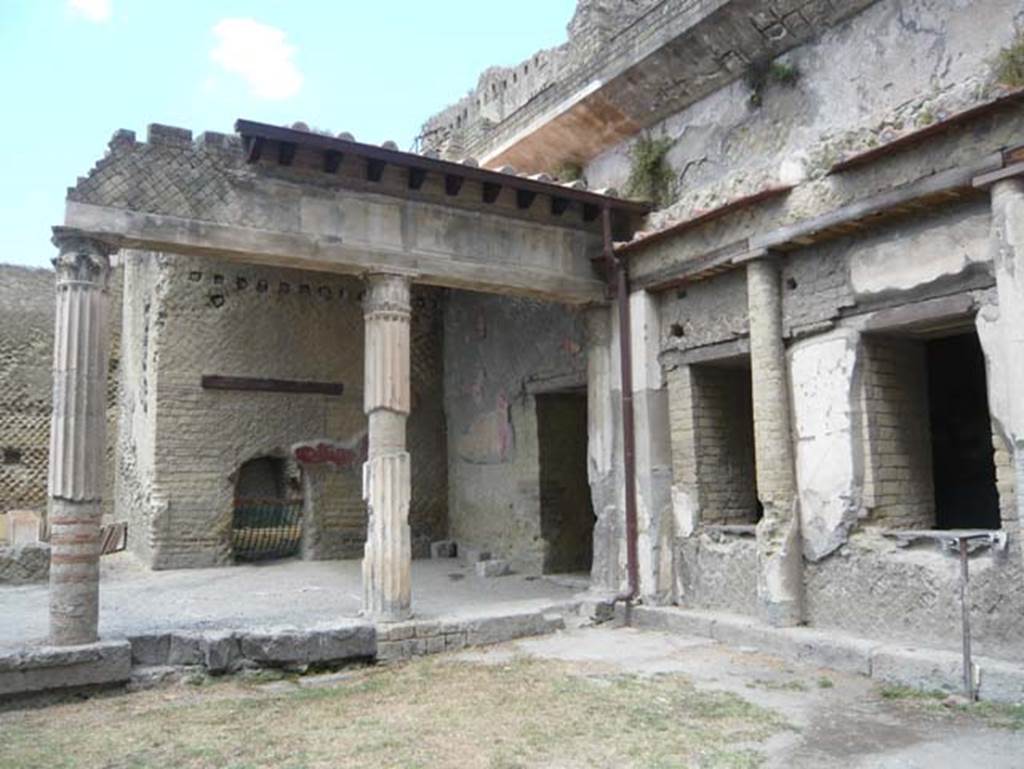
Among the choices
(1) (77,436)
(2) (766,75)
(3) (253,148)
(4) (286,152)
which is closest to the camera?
(1) (77,436)

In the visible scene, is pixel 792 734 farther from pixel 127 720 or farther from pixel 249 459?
pixel 249 459

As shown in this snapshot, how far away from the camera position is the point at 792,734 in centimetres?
482

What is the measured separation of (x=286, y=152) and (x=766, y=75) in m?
4.48

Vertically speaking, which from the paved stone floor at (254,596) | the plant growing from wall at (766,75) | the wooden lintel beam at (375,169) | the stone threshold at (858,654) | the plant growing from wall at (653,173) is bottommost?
the stone threshold at (858,654)

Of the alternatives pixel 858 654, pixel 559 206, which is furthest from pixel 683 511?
pixel 559 206

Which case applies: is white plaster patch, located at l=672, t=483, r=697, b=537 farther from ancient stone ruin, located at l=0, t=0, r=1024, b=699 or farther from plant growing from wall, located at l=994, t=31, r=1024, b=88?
plant growing from wall, located at l=994, t=31, r=1024, b=88

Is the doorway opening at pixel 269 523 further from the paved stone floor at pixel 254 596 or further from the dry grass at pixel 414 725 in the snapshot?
the dry grass at pixel 414 725

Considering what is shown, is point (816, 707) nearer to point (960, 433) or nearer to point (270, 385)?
point (960, 433)

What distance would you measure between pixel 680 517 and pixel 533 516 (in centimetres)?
281

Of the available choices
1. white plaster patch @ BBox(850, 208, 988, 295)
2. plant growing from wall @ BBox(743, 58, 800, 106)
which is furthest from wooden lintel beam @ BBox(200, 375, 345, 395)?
white plaster patch @ BBox(850, 208, 988, 295)

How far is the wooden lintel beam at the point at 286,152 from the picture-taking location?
7255 millimetres

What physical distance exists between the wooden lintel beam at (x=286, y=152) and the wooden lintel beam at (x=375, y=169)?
2.14ft

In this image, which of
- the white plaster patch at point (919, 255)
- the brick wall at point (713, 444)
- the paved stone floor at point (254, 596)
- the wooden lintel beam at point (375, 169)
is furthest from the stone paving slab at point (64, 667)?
the white plaster patch at point (919, 255)

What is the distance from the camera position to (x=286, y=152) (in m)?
7.31
